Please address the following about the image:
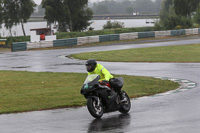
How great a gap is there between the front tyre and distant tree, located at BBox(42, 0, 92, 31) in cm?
7065

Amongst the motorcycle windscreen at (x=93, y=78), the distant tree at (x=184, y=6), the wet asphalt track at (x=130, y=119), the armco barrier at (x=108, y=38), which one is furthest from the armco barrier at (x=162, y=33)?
the motorcycle windscreen at (x=93, y=78)

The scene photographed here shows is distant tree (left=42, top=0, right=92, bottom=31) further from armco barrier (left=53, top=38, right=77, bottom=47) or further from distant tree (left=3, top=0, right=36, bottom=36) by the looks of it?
armco barrier (left=53, top=38, right=77, bottom=47)

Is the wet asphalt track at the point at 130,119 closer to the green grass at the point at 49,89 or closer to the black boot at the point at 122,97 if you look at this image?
the black boot at the point at 122,97

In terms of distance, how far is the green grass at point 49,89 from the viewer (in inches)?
590

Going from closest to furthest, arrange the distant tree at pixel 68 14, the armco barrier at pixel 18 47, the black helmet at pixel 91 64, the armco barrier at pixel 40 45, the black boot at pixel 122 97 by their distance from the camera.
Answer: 1. the black helmet at pixel 91 64
2. the black boot at pixel 122 97
3. the armco barrier at pixel 18 47
4. the armco barrier at pixel 40 45
5. the distant tree at pixel 68 14

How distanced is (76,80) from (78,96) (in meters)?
5.32

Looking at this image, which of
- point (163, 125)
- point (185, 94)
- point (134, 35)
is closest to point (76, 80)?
point (185, 94)

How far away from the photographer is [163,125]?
35.1ft

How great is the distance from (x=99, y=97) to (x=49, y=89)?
267 inches

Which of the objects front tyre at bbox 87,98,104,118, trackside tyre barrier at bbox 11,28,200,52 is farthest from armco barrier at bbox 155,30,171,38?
front tyre at bbox 87,98,104,118

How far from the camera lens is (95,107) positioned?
1209cm

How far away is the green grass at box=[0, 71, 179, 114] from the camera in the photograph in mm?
14992

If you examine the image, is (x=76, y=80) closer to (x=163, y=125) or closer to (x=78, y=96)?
(x=78, y=96)

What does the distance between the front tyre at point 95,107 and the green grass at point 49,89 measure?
8.87 feet
